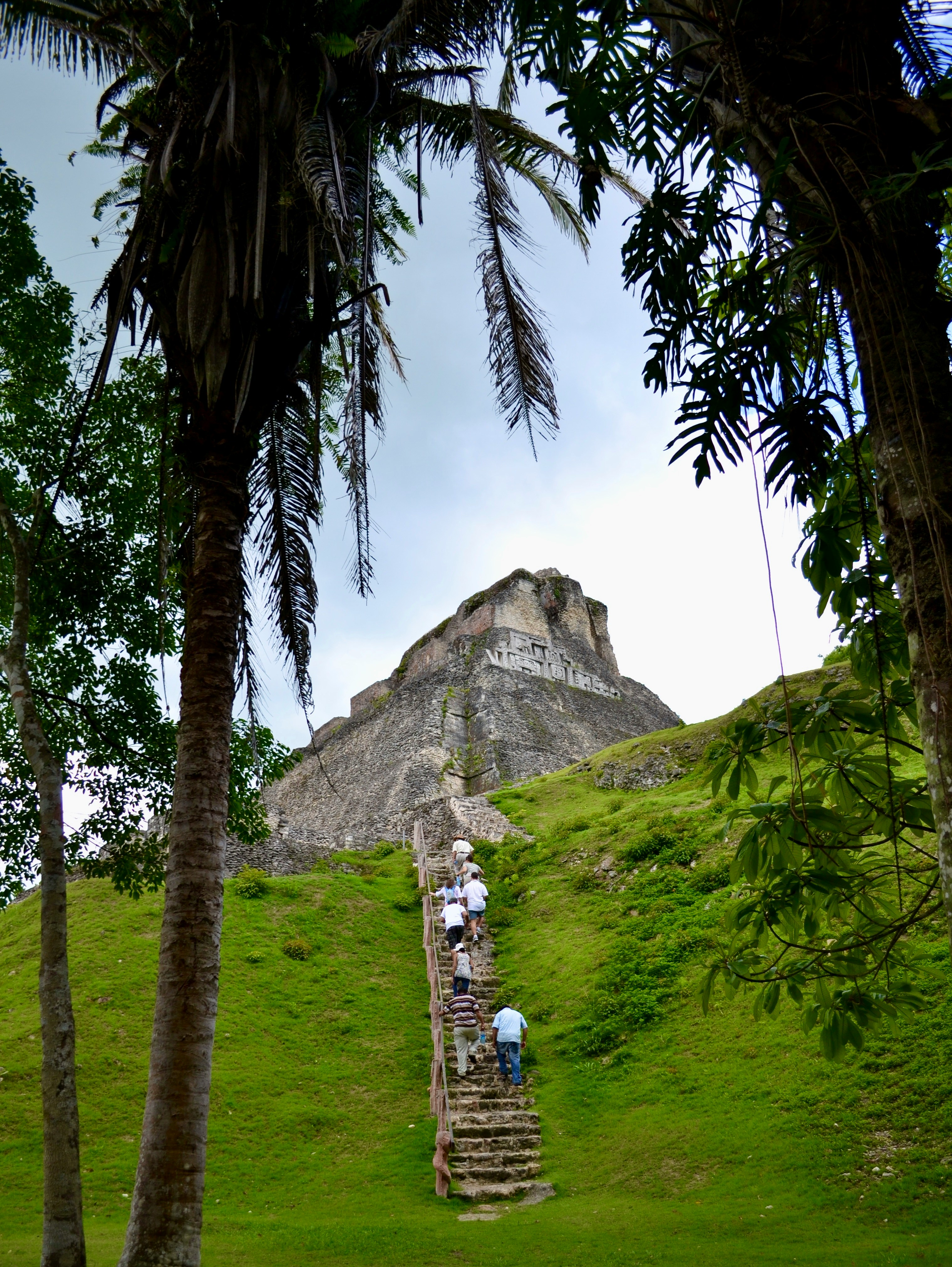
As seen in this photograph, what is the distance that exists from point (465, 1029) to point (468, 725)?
2827 cm

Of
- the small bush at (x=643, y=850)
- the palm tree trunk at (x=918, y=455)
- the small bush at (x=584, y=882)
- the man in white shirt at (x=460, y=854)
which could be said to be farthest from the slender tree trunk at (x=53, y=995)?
the man in white shirt at (x=460, y=854)

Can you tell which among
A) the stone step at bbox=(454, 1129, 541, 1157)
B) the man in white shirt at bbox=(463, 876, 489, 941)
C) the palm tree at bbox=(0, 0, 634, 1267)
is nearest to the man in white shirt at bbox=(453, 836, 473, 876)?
the man in white shirt at bbox=(463, 876, 489, 941)

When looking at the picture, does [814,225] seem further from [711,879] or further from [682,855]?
[682,855]

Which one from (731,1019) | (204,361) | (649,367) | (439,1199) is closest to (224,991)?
(439,1199)

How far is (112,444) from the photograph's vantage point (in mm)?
9008

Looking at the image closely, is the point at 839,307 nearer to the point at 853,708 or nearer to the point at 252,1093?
the point at 853,708

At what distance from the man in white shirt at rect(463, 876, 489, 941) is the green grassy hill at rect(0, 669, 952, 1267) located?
0.74 m

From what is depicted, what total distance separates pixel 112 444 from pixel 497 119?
4462mm

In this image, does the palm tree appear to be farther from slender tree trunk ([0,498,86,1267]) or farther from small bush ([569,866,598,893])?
small bush ([569,866,598,893])

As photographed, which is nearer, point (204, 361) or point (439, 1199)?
point (204, 361)

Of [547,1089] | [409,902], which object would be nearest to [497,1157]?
[547,1089]

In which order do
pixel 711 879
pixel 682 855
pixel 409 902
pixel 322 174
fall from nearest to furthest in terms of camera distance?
pixel 322 174 < pixel 711 879 < pixel 682 855 < pixel 409 902

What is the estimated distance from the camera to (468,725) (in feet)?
128

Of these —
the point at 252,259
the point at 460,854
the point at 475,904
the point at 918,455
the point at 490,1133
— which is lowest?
the point at 490,1133
